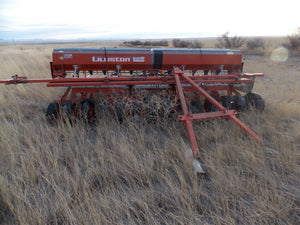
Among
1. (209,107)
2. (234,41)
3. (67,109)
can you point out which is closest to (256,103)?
(209,107)

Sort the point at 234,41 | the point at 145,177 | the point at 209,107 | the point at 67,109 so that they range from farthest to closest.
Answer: the point at 234,41 < the point at 209,107 < the point at 67,109 < the point at 145,177

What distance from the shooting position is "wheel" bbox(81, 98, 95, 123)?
3.93 meters

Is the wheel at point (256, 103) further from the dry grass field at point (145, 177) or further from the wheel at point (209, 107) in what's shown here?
the wheel at point (209, 107)

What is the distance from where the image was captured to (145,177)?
2.60 m

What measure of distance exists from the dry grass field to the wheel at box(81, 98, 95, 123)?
6.6 inches

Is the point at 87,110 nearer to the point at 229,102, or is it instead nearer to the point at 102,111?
the point at 102,111

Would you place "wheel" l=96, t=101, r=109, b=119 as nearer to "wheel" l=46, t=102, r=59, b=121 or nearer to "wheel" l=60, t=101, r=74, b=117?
"wheel" l=60, t=101, r=74, b=117

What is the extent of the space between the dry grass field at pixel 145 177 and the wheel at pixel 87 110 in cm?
17

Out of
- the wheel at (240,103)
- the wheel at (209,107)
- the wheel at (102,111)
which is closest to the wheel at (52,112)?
the wheel at (102,111)

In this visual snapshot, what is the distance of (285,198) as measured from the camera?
2.29 m

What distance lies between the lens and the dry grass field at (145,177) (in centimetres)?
204

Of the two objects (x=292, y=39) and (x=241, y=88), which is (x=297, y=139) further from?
(x=292, y=39)

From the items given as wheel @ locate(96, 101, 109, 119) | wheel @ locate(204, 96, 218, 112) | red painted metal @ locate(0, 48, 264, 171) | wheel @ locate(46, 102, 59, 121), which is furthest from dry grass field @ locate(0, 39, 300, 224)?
red painted metal @ locate(0, 48, 264, 171)

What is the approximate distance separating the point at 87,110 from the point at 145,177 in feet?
6.71
